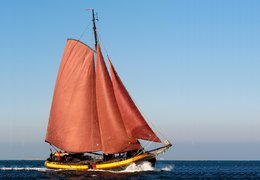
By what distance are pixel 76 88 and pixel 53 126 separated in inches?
280

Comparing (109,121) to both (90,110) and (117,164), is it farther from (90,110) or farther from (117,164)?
(117,164)

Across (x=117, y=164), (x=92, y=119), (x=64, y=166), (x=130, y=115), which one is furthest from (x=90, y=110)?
(x=117, y=164)

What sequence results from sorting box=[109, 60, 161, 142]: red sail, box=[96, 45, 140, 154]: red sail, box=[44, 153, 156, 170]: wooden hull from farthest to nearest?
1. box=[96, 45, 140, 154]: red sail
2. box=[109, 60, 161, 142]: red sail
3. box=[44, 153, 156, 170]: wooden hull

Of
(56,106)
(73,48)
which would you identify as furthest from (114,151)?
(73,48)

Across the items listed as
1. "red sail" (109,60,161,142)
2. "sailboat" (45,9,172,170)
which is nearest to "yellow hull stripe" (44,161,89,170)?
"sailboat" (45,9,172,170)

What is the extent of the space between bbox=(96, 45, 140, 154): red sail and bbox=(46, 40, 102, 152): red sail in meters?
2.13

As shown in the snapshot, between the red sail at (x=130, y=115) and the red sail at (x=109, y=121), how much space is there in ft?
2.43

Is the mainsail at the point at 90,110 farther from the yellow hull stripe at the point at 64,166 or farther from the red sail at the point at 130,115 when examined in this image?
the yellow hull stripe at the point at 64,166

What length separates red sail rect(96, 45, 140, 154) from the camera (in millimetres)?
71375

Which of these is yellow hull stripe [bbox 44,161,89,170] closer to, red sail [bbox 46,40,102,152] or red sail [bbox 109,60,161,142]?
red sail [bbox 46,40,102,152]

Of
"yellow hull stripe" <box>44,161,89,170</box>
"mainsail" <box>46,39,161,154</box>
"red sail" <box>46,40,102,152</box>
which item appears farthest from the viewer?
"red sail" <box>46,40,102,152</box>

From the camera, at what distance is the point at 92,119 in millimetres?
74750

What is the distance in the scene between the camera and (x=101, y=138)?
73.2 m

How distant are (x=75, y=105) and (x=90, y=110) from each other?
250cm
